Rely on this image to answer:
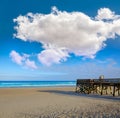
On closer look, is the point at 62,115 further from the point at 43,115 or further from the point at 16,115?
the point at 16,115

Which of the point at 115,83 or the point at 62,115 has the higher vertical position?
the point at 115,83

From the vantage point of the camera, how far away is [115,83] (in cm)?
3134

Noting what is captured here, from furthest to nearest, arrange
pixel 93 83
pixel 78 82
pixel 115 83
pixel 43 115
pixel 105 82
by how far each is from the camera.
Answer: pixel 78 82 < pixel 93 83 < pixel 105 82 < pixel 115 83 < pixel 43 115

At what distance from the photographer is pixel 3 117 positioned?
49.1ft

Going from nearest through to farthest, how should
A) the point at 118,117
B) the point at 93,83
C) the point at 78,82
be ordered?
the point at 118,117
the point at 93,83
the point at 78,82

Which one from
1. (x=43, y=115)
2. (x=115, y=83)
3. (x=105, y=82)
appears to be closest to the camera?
(x=43, y=115)

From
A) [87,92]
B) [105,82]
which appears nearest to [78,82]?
[87,92]

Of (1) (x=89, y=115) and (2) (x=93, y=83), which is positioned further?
(2) (x=93, y=83)

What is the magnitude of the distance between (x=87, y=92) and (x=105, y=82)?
4.73 meters

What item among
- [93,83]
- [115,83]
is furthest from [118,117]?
[93,83]

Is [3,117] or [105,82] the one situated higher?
[105,82]

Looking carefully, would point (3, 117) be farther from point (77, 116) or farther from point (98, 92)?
point (98, 92)

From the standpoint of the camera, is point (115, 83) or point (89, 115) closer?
point (89, 115)

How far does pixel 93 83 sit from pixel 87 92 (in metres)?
1.79
